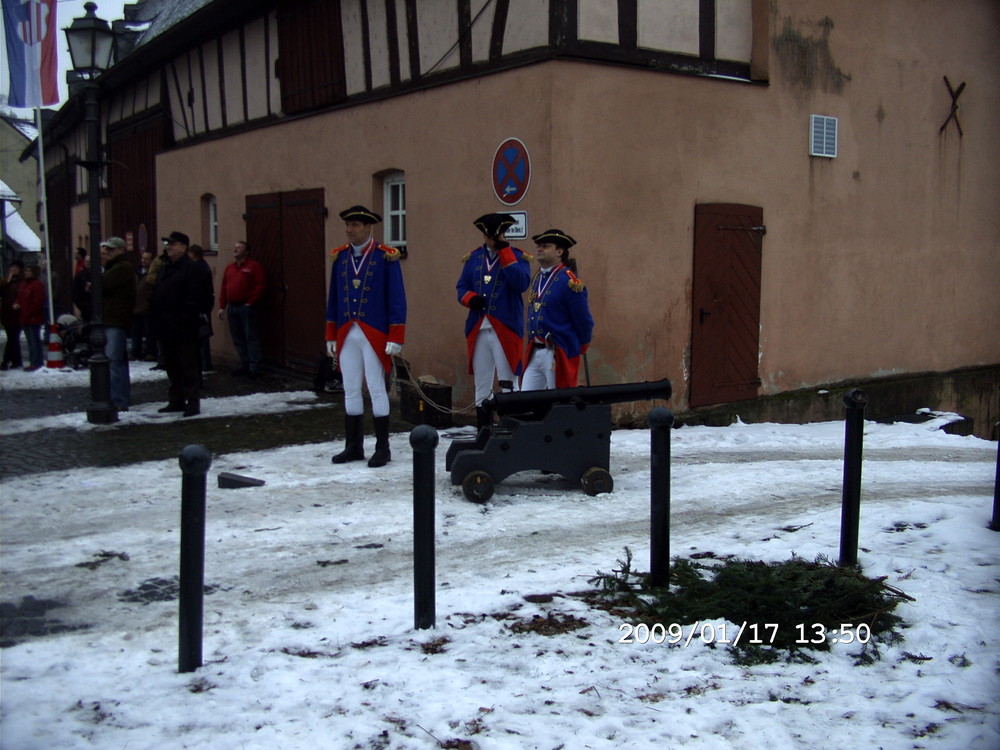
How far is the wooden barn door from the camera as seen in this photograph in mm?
13352

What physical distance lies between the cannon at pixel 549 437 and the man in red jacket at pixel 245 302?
7.91 m

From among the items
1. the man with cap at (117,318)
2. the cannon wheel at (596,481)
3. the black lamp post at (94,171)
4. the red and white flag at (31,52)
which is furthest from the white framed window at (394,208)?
the red and white flag at (31,52)

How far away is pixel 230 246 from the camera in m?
15.9

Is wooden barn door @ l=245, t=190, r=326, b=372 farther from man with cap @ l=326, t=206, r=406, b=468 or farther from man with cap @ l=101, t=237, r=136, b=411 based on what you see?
man with cap @ l=326, t=206, r=406, b=468

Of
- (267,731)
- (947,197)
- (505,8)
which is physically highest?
(505,8)

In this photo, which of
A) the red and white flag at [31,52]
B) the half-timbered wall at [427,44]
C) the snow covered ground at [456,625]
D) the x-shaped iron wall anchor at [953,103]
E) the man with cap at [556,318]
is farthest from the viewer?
the red and white flag at [31,52]

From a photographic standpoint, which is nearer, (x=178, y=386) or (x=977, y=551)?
(x=977, y=551)

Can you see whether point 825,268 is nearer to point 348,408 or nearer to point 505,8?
point 505,8

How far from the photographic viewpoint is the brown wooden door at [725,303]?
10562 mm

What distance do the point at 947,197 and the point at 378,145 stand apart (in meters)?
7.80

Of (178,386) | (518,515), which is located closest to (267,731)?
(518,515)

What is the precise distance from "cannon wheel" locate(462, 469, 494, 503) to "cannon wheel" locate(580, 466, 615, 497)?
0.72 meters

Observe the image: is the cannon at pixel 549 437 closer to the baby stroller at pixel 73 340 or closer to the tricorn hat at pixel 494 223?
the tricorn hat at pixel 494 223

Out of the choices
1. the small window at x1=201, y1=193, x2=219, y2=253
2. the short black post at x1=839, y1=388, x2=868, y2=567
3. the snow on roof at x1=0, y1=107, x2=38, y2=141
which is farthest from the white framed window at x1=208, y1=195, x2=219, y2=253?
the snow on roof at x1=0, y1=107, x2=38, y2=141
